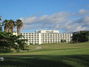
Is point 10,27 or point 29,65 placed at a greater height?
point 10,27

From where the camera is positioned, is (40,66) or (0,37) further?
(0,37)

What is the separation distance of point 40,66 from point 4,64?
1.68 m

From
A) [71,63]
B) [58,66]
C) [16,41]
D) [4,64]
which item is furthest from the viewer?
[16,41]

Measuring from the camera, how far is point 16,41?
4209 centimetres

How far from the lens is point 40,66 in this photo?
42.2ft

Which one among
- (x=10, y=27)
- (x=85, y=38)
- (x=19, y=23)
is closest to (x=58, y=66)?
(x=10, y=27)

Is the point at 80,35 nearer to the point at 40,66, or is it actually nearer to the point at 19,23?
the point at 19,23

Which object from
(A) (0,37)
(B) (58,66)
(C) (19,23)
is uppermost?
(C) (19,23)

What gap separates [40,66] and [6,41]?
2297 centimetres

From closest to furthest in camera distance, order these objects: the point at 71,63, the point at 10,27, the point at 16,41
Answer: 1. the point at 71,63
2. the point at 16,41
3. the point at 10,27

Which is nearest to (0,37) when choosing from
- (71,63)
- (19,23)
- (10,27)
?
(71,63)

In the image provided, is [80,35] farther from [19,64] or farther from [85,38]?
[19,64]

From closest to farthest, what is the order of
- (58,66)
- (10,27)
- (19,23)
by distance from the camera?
(58,66) → (10,27) → (19,23)

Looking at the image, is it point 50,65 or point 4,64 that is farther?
point 50,65
